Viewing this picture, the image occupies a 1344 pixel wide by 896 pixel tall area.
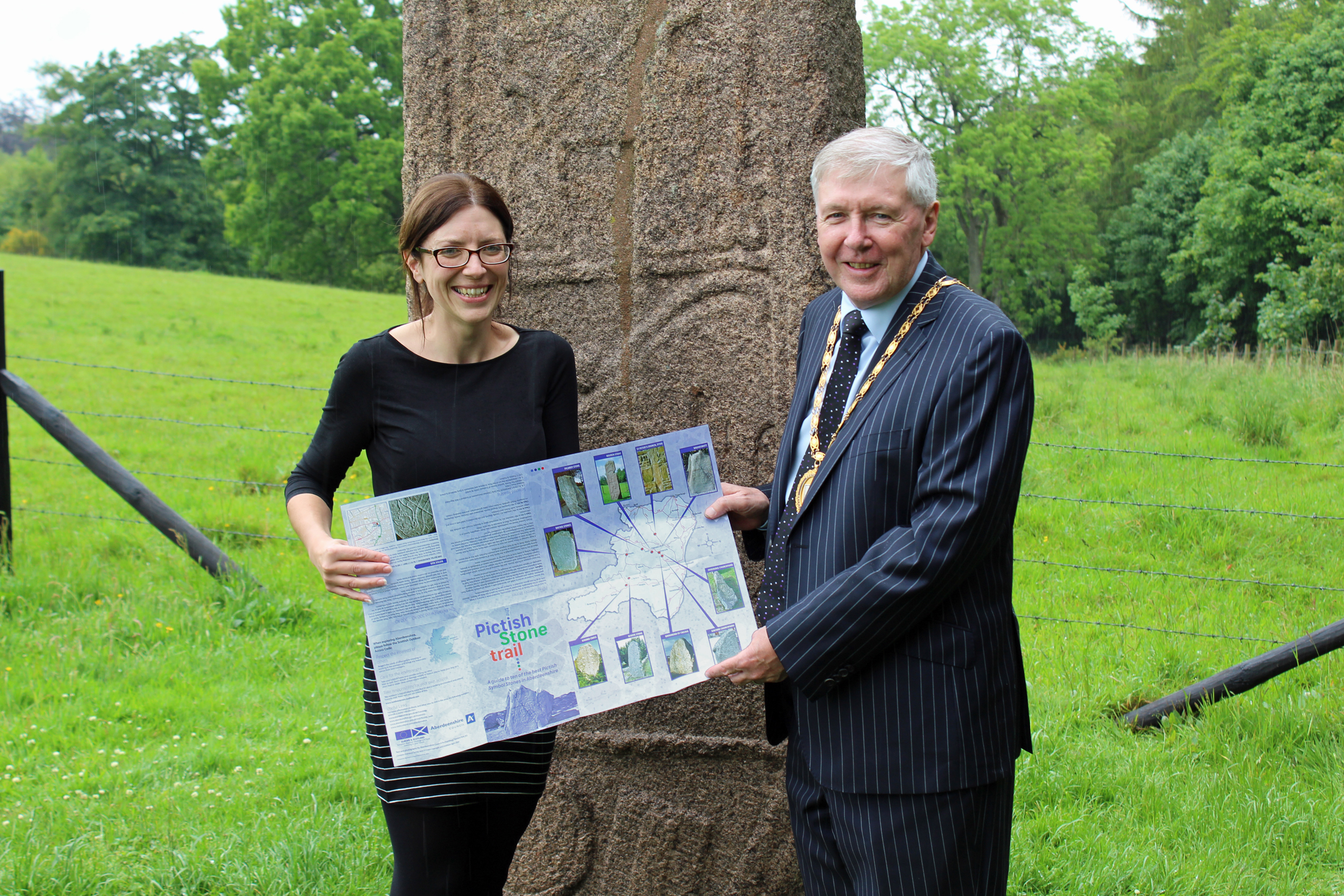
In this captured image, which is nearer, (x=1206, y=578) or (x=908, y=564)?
(x=908, y=564)

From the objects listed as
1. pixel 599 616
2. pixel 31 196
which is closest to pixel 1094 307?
pixel 599 616

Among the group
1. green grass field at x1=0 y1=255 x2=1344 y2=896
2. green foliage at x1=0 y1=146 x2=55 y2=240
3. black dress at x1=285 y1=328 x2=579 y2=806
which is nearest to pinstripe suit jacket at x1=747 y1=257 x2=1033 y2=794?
black dress at x1=285 y1=328 x2=579 y2=806

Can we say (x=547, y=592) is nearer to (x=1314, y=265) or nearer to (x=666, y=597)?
(x=666, y=597)

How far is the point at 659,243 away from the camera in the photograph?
10.1 feet

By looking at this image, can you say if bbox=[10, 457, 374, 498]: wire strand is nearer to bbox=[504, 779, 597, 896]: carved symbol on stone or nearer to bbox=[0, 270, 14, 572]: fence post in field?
bbox=[0, 270, 14, 572]: fence post in field

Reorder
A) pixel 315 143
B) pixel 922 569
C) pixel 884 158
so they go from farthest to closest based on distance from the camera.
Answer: pixel 315 143 → pixel 884 158 → pixel 922 569

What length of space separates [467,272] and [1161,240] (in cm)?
3351

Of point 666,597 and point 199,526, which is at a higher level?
point 666,597

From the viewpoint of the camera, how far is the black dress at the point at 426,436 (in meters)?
2.25

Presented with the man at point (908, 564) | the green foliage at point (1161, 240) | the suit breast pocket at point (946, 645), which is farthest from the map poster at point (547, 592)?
the green foliage at point (1161, 240)

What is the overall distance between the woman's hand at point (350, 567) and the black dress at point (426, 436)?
0.19 metres

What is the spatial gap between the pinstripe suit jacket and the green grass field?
1.84m

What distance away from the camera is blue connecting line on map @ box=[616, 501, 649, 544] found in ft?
7.65

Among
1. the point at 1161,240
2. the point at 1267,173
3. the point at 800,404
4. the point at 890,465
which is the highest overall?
the point at 1267,173
